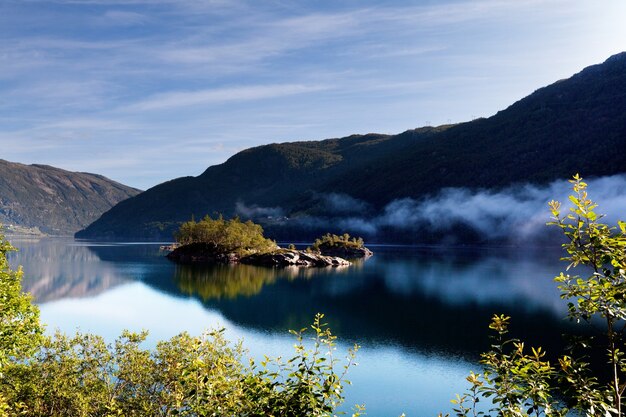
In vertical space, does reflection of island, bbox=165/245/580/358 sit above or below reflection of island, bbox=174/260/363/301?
below

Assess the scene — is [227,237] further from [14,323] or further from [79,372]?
[14,323]

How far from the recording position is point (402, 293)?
10844cm

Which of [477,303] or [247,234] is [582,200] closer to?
[477,303]

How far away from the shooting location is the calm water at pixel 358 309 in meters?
50.8

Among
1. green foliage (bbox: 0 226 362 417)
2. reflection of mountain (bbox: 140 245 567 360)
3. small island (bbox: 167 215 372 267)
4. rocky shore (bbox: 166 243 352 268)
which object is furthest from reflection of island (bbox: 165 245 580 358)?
green foliage (bbox: 0 226 362 417)

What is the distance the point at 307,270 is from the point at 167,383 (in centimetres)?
13335

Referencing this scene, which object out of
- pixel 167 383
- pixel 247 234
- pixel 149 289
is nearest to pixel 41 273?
pixel 149 289

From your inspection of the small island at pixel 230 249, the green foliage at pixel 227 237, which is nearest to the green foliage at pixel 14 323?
the small island at pixel 230 249

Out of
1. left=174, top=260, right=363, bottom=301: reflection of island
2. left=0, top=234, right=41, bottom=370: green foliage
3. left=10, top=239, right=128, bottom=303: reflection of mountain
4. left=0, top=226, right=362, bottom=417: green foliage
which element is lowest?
left=174, top=260, right=363, bottom=301: reflection of island

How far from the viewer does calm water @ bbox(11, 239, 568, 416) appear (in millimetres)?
50844

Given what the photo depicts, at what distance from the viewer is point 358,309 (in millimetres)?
88188

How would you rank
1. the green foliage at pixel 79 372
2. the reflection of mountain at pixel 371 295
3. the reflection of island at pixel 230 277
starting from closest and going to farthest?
the green foliage at pixel 79 372
the reflection of mountain at pixel 371 295
the reflection of island at pixel 230 277

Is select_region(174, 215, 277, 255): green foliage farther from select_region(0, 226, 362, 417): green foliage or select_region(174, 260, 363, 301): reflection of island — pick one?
select_region(0, 226, 362, 417): green foliage

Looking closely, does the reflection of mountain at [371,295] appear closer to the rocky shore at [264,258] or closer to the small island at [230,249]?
the rocky shore at [264,258]
